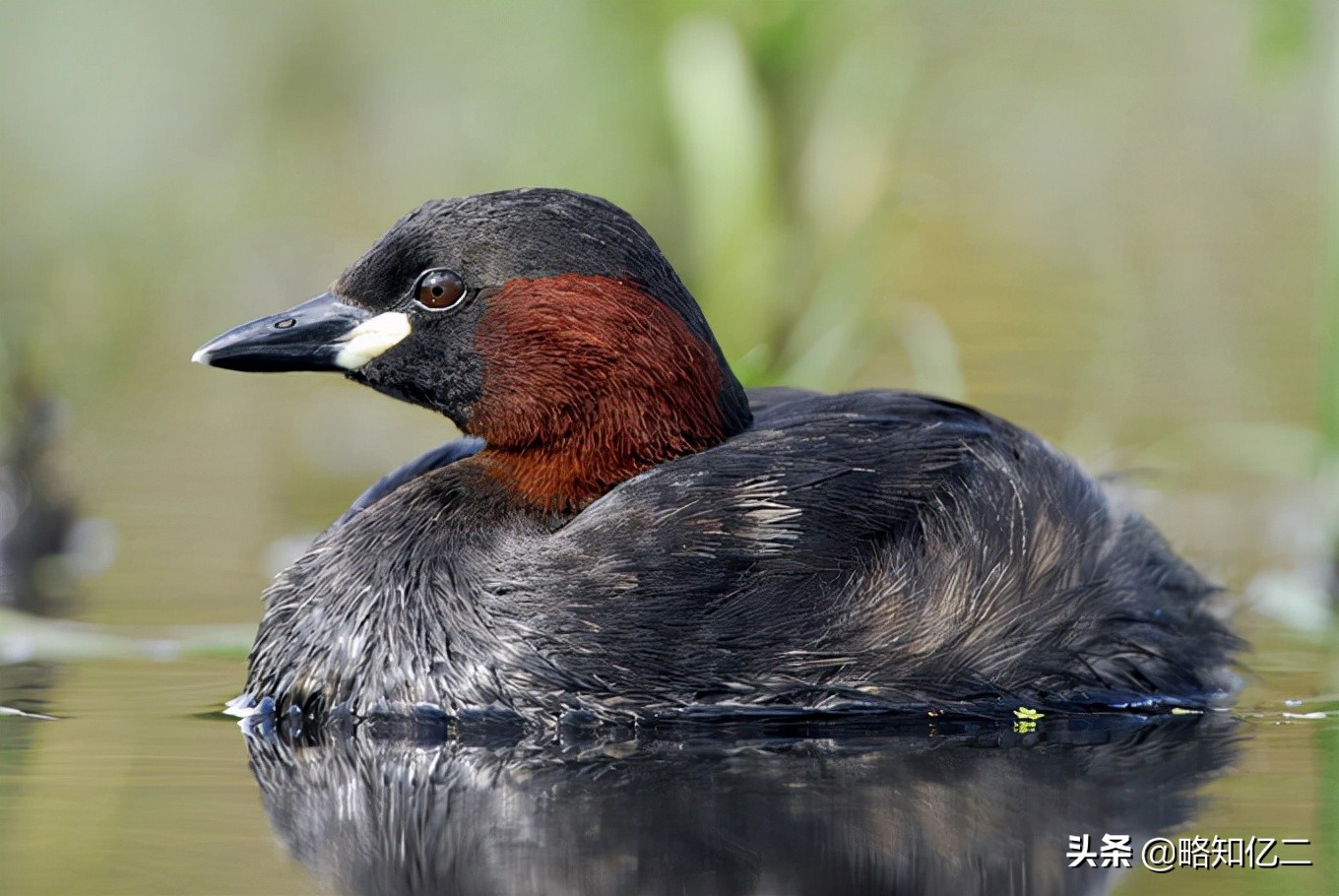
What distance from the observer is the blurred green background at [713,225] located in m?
7.96

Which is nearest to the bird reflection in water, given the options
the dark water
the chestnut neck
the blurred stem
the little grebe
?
the dark water

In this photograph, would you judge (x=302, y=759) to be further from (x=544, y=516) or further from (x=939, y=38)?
(x=939, y=38)

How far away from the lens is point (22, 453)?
778cm

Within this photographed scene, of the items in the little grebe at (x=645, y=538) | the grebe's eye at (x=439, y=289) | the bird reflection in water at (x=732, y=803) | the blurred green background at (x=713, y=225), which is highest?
the blurred green background at (x=713, y=225)

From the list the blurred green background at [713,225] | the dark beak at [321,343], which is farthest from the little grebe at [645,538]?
the blurred green background at [713,225]

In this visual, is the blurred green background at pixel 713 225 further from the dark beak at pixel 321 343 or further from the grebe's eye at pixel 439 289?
the grebe's eye at pixel 439 289

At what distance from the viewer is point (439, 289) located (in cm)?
585

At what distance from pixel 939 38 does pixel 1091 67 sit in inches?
38.5

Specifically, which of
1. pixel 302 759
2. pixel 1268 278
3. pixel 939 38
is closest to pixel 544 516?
pixel 302 759

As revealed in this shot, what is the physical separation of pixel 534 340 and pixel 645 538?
0.67 meters

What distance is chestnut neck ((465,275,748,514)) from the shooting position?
225 inches

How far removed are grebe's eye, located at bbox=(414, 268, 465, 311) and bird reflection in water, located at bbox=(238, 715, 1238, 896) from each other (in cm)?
119

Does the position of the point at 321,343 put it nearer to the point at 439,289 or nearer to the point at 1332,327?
the point at 439,289

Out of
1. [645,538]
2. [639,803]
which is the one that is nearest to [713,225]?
[645,538]
